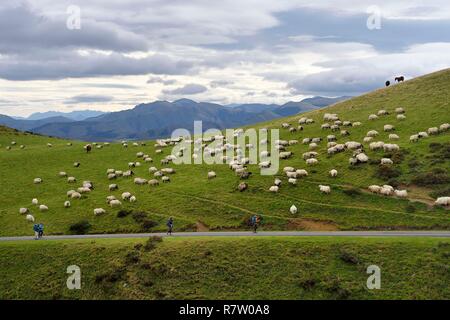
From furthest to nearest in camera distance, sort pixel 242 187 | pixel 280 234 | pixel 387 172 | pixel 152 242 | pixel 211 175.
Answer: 1. pixel 211 175
2. pixel 242 187
3. pixel 387 172
4. pixel 280 234
5. pixel 152 242

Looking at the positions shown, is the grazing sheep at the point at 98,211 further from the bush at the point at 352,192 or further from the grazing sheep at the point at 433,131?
the grazing sheep at the point at 433,131

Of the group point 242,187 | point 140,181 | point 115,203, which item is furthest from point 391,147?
point 115,203

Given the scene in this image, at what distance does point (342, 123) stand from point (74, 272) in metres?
64.6

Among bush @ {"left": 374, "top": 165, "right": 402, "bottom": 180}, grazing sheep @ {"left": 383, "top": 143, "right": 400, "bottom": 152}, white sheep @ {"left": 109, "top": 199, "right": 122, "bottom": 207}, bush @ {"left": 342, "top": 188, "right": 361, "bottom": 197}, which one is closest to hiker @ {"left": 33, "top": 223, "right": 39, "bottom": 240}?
white sheep @ {"left": 109, "top": 199, "right": 122, "bottom": 207}

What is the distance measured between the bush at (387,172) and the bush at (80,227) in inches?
1631

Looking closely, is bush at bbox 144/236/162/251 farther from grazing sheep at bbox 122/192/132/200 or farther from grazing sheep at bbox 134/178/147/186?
grazing sheep at bbox 134/178/147/186

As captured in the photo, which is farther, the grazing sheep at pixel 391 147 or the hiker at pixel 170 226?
the grazing sheep at pixel 391 147

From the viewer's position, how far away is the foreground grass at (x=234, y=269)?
41.7m

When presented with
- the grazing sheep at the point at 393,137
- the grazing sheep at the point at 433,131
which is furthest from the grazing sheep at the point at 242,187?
the grazing sheep at the point at 433,131

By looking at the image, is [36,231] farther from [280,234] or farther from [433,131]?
[433,131]

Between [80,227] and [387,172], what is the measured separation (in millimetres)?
43820

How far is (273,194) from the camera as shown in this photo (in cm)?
6631

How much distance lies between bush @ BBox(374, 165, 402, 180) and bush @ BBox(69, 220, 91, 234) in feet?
136
